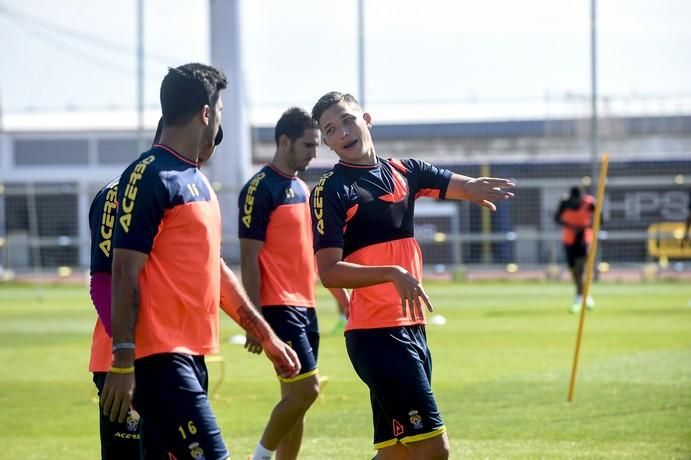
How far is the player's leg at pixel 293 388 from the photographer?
26.2ft

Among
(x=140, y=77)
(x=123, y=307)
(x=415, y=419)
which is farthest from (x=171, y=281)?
(x=140, y=77)

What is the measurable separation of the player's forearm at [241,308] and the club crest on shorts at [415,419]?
1.05 metres

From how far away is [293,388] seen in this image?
802 centimetres

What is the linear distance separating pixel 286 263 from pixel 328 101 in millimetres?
2022

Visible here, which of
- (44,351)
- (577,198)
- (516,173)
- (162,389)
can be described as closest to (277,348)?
(162,389)

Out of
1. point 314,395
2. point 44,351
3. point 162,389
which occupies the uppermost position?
point 162,389

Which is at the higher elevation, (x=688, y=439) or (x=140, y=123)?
(x=140, y=123)

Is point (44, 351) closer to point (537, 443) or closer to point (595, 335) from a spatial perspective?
point (595, 335)

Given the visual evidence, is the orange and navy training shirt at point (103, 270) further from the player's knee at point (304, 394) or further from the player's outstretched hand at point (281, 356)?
the player's knee at point (304, 394)

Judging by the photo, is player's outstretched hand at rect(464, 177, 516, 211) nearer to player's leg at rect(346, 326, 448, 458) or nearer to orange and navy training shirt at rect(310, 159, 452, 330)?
orange and navy training shirt at rect(310, 159, 452, 330)

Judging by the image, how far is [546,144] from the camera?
39.6 m

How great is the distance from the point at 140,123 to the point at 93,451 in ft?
84.1

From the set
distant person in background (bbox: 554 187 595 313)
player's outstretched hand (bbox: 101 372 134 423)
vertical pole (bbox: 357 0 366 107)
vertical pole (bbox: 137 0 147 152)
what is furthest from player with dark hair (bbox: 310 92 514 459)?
vertical pole (bbox: 137 0 147 152)

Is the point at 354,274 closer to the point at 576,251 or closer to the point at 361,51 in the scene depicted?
the point at 576,251
